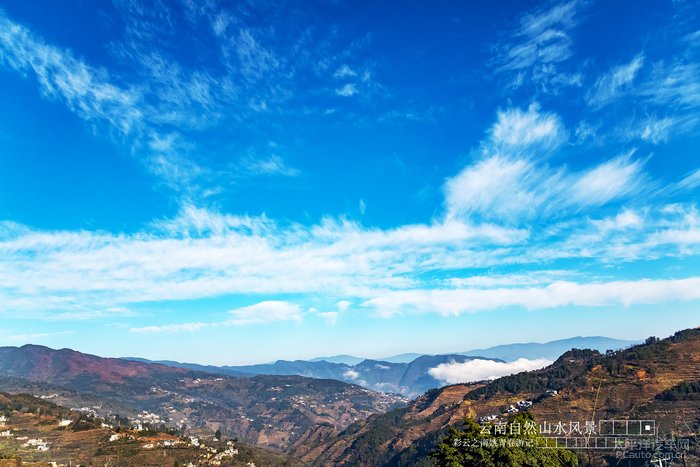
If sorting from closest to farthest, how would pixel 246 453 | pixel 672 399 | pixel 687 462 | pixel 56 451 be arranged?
pixel 687 462, pixel 672 399, pixel 56 451, pixel 246 453

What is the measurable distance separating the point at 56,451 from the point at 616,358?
21322 centimetres

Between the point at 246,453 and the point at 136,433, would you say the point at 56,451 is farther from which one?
the point at 246,453

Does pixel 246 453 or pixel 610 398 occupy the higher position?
pixel 610 398

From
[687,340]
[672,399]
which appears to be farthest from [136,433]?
[687,340]

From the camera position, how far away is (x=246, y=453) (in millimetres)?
187875

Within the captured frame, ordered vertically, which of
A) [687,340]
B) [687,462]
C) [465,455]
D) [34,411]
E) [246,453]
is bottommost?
[246,453]

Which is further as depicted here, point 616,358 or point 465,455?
point 616,358

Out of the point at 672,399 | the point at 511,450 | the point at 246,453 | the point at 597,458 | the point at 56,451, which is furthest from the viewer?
the point at 246,453

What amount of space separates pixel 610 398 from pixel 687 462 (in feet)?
222

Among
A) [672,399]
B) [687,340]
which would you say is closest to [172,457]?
[672,399]

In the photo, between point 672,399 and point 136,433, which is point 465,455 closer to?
point 672,399

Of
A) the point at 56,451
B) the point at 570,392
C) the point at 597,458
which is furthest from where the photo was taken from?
the point at 570,392

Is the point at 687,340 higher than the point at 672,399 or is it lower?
higher

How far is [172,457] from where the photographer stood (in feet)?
489
